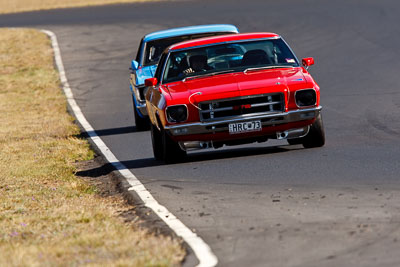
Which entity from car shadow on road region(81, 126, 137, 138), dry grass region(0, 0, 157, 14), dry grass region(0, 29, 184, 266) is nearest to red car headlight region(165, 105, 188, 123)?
dry grass region(0, 29, 184, 266)

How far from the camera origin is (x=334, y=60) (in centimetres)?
2552

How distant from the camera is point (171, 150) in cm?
1233

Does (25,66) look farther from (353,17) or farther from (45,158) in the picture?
(45,158)

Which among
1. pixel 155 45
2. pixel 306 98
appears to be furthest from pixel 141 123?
pixel 306 98

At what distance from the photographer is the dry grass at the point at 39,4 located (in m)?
52.6

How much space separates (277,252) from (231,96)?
16.5 ft

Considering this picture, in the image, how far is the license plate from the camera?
1183cm

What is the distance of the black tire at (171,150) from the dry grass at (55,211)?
114 cm

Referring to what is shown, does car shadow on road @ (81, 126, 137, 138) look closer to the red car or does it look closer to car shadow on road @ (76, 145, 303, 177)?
car shadow on road @ (76, 145, 303, 177)

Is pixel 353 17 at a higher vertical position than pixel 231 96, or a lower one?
lower

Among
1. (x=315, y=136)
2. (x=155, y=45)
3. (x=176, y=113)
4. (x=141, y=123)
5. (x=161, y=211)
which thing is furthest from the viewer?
(x=155, y=45)

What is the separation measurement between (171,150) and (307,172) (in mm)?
2242

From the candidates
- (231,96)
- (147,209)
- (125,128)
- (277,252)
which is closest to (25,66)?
(125,128)

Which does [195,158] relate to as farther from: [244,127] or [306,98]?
[306,98]
